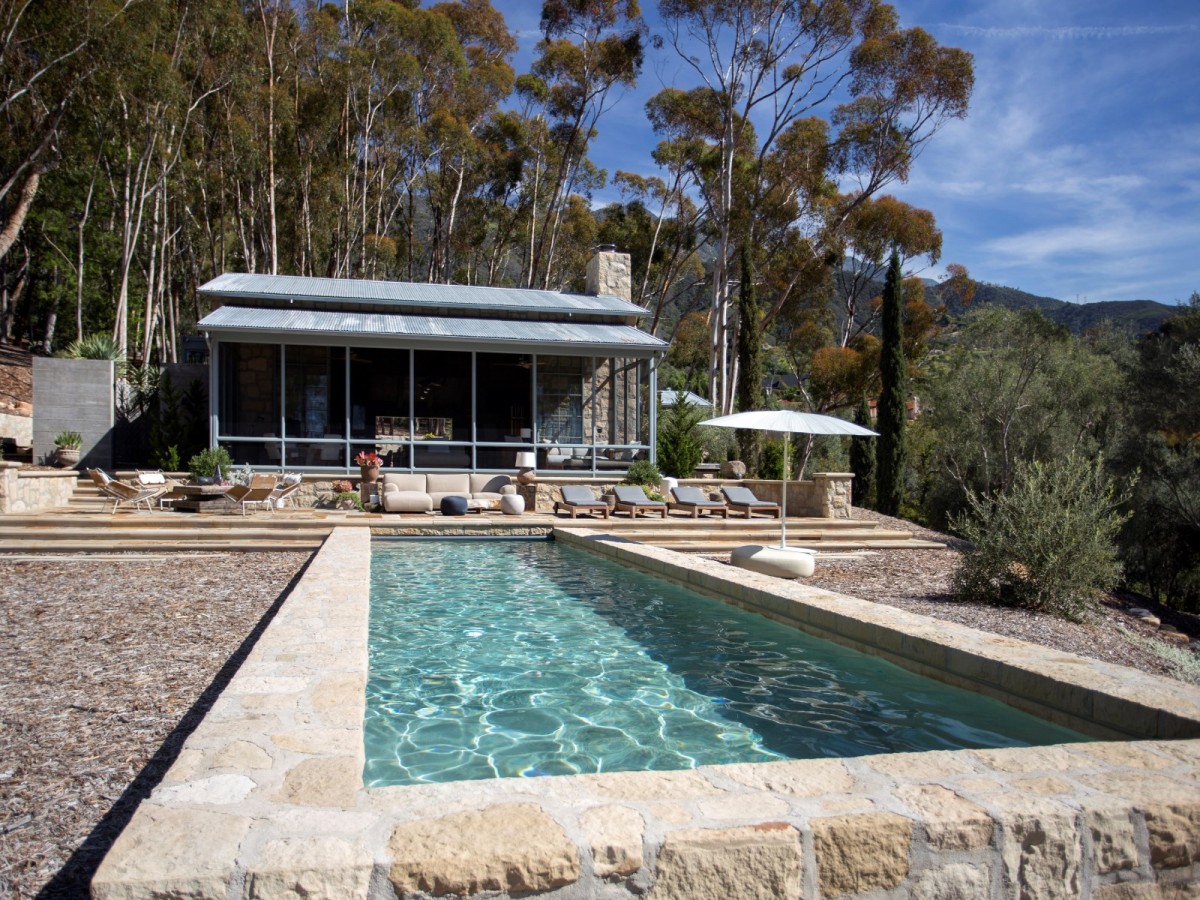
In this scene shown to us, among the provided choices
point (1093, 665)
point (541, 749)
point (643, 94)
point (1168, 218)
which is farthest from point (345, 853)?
point (643, 94)

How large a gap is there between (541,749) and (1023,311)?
19.8m

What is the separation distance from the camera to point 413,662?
212 inches

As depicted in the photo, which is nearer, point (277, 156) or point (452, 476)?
point (452, 476)

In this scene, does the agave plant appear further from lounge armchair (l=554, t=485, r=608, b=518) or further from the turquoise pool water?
the turquoise pool water

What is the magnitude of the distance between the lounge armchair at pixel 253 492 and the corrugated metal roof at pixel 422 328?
2846 mm

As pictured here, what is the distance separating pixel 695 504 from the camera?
44.3 feet

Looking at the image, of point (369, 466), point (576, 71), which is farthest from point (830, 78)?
point (369, 466)

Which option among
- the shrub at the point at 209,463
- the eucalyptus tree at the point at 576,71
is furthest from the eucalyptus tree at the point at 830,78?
the shrub at the point at 209,463

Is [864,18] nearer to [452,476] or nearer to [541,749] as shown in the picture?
[452,476]

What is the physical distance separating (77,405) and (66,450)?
0.93m

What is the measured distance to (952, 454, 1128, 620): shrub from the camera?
7.75 metres

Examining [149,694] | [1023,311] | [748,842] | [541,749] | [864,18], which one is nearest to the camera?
[748,842]

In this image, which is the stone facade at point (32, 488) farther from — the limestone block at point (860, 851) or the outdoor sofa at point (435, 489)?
the limestone block at point (860, 851)

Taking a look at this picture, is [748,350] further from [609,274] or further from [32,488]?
[32,488]
